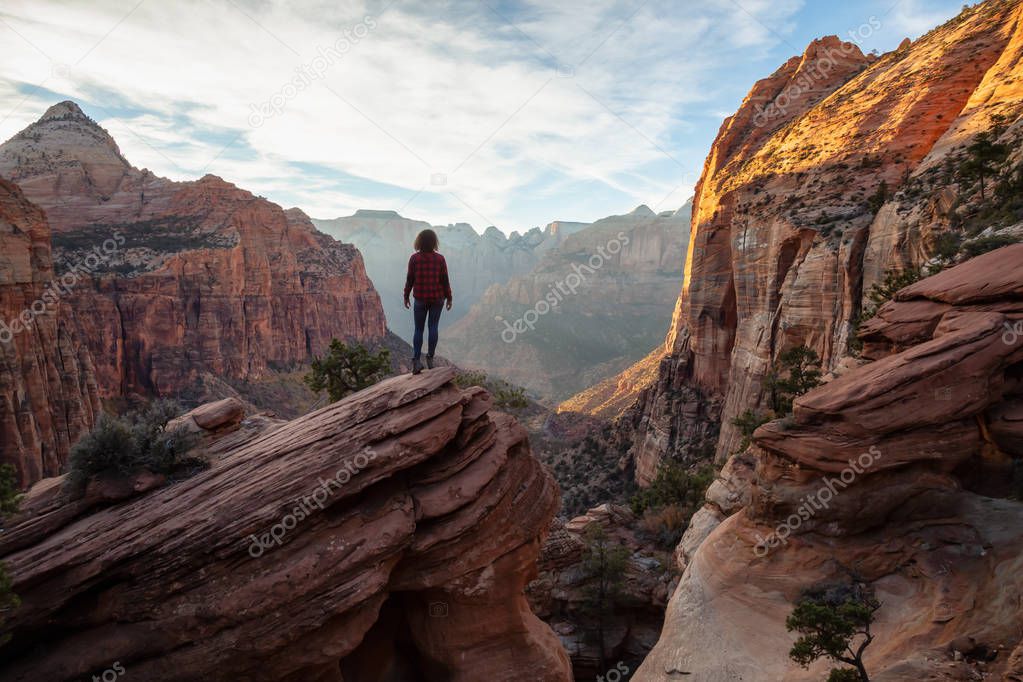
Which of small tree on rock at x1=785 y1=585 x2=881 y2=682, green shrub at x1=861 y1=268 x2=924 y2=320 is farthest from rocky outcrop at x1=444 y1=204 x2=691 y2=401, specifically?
small tree on rock at x1=785 y1=585 x2=881 y2=682

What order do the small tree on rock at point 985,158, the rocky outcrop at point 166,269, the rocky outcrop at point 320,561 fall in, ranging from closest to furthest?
the rocky outcrop at point 320,561, the small tree on rock at point 985,158, the rocky outcrop at point 166,269

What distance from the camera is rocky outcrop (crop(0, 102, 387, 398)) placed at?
5806cm

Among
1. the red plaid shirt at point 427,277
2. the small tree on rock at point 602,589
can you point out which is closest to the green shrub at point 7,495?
the red plaid shirt at point 427,277

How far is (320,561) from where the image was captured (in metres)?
9.14

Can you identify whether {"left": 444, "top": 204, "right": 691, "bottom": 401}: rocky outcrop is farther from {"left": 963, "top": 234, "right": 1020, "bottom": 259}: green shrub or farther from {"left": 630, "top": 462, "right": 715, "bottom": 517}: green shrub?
{"left": 963, "top": 234, "right": 1020, "bottom": 259}: green shrub

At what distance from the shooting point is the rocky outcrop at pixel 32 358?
29.1 metres

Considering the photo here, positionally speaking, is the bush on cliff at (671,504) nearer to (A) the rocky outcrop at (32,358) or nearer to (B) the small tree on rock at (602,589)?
(B) the small tree on rock at (602,589)

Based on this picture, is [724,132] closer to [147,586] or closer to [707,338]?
[707,338]

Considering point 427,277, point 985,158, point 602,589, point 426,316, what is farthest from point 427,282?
point 985,158

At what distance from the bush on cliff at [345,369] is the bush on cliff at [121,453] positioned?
853cm

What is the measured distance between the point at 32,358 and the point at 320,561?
35.3 metres

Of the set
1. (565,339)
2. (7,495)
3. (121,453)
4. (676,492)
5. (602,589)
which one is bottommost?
(676,492)

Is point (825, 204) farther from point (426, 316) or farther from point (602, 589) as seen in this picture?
point (426, 316)

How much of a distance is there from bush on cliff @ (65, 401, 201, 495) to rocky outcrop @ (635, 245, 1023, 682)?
13.5 m
